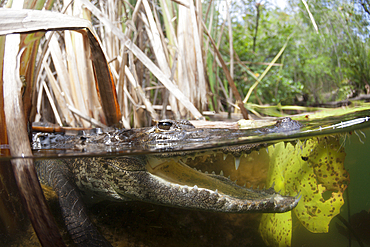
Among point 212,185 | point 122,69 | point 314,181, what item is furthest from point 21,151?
point 314,181

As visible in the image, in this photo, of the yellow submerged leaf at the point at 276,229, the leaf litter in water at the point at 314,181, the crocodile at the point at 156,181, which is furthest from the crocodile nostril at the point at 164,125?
the yellow submerged leaf at the point at 276,229

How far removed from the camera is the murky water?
1395mm

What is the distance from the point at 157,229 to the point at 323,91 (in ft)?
9.94

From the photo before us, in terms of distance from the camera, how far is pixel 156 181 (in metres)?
1.49

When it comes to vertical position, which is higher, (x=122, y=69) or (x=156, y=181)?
(x=122, y=69)

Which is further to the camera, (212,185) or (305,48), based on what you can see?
(305,48)

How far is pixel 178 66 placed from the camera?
2.54m

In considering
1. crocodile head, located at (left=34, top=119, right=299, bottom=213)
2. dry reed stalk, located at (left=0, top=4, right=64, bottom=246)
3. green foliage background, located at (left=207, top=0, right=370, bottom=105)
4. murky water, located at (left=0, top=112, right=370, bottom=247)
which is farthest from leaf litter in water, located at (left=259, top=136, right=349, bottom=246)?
green foliage background, located at (left=207, top=0, right=370, bottom=105)

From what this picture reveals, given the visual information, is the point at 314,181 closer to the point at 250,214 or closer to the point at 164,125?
the point at 250,214

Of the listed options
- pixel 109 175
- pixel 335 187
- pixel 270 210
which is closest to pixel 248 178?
pixel 270 210

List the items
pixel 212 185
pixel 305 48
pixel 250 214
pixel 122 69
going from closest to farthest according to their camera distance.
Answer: pixel 212 185
pixel 250 214
pixel 122 69
pixel 305 48

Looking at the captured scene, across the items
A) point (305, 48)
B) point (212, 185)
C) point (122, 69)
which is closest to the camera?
point (212, 185)

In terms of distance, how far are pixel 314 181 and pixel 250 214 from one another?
0.47m

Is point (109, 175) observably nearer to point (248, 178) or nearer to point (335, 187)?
point (248, 178)
